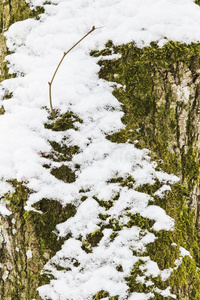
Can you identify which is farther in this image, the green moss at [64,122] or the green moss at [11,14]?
→ the green moss at [11,14]

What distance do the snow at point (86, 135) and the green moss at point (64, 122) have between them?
0.09ft

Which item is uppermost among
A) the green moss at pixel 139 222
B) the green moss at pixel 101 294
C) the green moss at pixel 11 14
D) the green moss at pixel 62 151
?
the green moss at pixel 11 14

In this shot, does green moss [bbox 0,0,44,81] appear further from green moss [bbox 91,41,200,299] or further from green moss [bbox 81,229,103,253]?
green moss [bbox 81,229,103,253]

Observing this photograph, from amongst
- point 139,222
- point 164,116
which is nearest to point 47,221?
point 139,222

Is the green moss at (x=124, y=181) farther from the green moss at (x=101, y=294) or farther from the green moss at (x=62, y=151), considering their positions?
the green moss at (x=101, y=294)

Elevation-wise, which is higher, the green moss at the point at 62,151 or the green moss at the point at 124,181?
the green moss at the point at 62,151

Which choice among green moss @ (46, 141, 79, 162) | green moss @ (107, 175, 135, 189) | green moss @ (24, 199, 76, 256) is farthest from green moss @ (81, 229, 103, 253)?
green moss @ (46, 141, 79, 162)

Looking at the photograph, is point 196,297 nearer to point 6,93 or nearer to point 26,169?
point 26,169

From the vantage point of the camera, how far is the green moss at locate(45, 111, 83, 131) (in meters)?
1.61

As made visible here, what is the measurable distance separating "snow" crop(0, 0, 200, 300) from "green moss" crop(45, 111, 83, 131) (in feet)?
0.09

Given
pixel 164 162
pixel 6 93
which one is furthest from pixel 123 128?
pixel 6 93

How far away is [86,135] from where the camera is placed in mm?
1609

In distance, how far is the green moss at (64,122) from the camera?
161 cm

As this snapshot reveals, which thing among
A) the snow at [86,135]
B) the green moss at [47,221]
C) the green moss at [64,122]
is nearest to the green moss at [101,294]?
the snow at [86,135]
